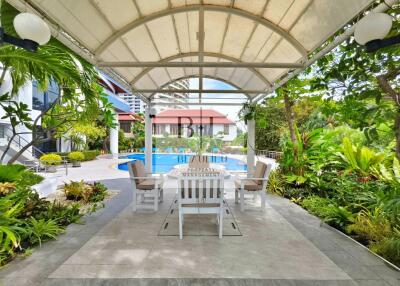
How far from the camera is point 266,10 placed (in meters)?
5.02

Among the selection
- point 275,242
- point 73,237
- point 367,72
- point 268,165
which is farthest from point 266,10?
point 73,237

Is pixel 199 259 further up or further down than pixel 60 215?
further down

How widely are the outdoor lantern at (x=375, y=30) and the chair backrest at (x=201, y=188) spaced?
2.99 m

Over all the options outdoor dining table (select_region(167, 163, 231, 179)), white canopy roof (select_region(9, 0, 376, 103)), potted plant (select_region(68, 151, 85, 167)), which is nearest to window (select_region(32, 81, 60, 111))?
potted plant (select_region(68, 151, 85, 167))

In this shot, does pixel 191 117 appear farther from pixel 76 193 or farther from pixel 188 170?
pixel 76 193

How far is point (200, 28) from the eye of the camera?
5.26 metres

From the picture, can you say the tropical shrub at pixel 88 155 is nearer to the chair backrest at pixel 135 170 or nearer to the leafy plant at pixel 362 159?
the chair backrest at pixel 135 170

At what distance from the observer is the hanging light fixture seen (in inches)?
98.3

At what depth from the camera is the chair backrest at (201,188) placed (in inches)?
182

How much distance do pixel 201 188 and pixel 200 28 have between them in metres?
3.30

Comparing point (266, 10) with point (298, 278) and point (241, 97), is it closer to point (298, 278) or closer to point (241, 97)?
point (298, 278)

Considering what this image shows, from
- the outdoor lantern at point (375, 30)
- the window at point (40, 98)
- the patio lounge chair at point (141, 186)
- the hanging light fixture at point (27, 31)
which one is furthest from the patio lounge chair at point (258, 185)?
the window at point (40, 98)

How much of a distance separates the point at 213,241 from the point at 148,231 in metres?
1.28

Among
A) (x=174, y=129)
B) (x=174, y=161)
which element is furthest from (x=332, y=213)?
(x=174, y=161)
